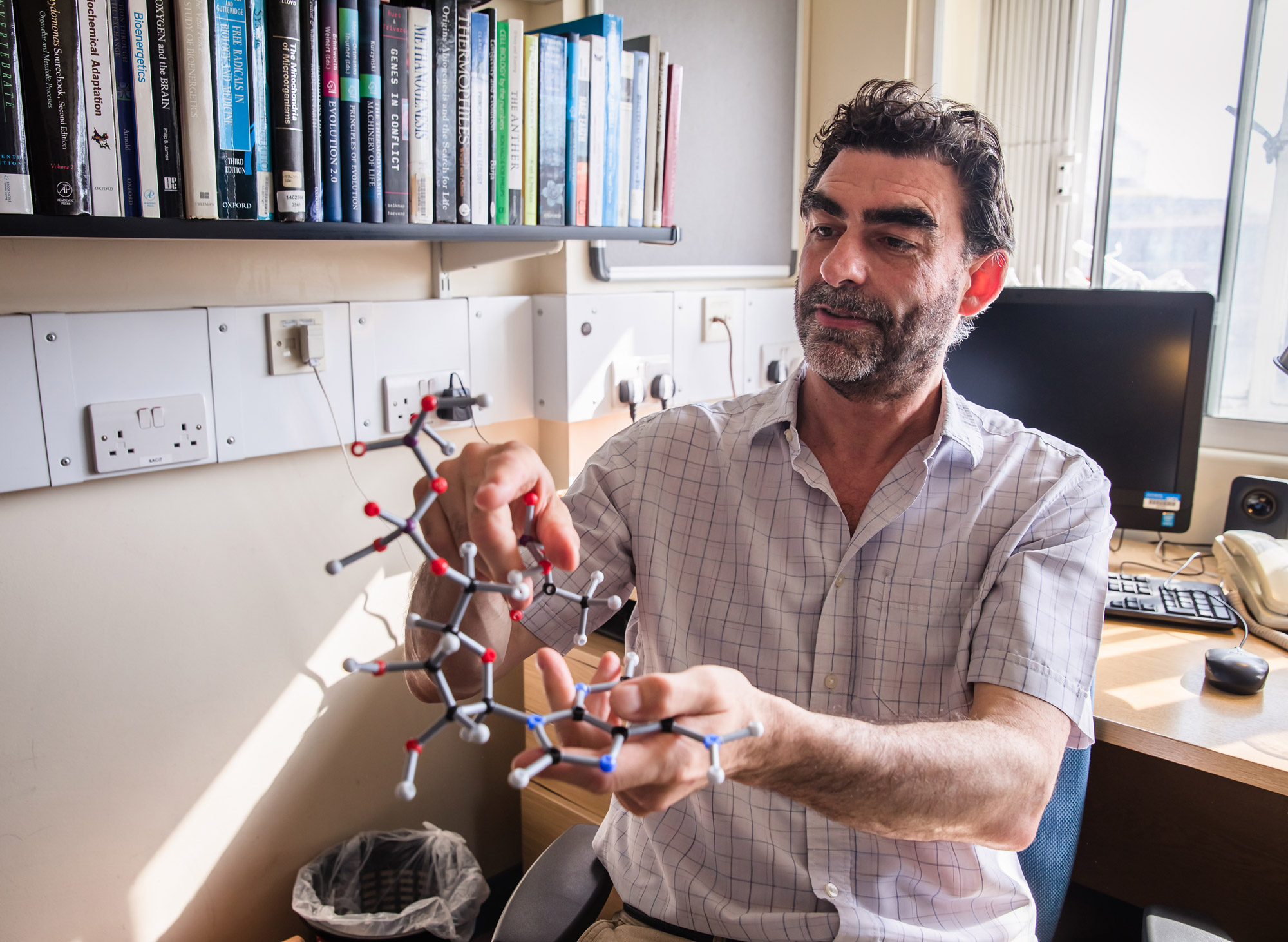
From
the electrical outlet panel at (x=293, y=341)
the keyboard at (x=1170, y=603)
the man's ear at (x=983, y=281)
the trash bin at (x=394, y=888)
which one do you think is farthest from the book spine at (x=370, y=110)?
Answer: the keyboard at (x=1170, y=603)

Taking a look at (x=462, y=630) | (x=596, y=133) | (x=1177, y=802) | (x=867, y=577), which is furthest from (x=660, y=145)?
(x=1177, y=802)

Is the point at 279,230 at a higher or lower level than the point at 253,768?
higher

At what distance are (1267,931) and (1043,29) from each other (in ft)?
6.16

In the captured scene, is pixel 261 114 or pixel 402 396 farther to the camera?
pixel 402 396

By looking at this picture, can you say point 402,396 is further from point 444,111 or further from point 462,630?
point 462,630

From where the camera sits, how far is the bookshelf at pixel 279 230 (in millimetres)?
1009

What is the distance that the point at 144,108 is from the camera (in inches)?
42.2

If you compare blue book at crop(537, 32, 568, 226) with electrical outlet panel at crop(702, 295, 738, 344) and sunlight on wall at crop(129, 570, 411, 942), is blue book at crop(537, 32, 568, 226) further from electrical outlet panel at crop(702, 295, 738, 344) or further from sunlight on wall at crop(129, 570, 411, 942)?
sunlight on wall at crop(129, 570, 411, 942)

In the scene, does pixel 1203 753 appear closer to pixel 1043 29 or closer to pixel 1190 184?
pixel 1190 184

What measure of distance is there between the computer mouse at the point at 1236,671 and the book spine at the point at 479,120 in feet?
3.88

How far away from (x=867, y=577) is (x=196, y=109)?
3.12 ft

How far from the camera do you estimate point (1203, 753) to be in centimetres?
111

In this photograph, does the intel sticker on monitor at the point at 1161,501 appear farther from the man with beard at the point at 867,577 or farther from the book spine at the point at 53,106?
the book spine at the point at 53,106

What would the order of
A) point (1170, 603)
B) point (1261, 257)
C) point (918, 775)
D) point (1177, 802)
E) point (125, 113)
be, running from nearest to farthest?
1. point (918, 775)
2. point (125, 113)
3. point (1170, 603)
4. point (1177, 802)
5. point (1261, 257)
